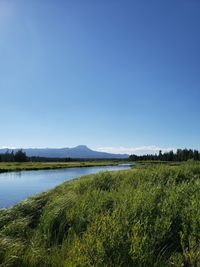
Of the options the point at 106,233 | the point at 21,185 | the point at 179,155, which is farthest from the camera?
the point at 179,155

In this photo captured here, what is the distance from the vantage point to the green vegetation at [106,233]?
6.31m

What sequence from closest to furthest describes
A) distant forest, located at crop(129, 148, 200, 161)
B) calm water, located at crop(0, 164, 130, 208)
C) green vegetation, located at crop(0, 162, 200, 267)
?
green vegetation, located at crop(0, 162, 200, 267), calm water, located at crop(0, 164, 130, 208), distant forest, located at crop(129, 148, 200, 161)

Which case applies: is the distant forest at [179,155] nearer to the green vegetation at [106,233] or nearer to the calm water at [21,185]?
the calm water at [21,185]

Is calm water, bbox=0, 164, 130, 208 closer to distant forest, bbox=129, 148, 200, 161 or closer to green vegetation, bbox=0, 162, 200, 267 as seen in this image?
green vegetation, bbox=0, 162, 200, 267

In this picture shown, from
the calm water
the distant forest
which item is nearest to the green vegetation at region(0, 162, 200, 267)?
the calm water

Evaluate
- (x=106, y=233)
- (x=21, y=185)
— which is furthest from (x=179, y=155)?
(x=106, y=233)

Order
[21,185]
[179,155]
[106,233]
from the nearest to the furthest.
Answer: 1. [106,233]
2. [21,185]
3. [179,155]

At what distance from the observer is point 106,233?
21.7 feet

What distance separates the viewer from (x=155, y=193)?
10.5 m

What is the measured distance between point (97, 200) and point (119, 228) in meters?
4.05

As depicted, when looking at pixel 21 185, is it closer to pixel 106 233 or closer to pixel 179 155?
pixel 106 233

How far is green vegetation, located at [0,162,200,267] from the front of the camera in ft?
20.7

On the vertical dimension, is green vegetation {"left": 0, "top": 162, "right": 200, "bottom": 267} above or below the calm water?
above

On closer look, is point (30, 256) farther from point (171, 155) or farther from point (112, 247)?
point (171, 155)
